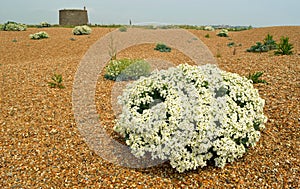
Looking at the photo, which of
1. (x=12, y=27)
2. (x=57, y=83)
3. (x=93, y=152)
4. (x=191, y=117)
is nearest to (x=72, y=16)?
(x=12, y=27)

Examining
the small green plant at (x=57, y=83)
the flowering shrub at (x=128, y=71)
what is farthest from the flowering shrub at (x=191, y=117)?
the small green plant at (x=57, y=83)

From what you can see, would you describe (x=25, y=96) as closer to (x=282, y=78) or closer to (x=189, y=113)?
(x=189, y=113)

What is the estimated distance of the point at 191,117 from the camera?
3.96 meters

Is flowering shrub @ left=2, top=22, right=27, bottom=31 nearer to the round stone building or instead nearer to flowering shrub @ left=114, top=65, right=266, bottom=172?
the round stone building

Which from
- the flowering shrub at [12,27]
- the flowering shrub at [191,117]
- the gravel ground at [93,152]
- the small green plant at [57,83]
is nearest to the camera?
the flowering shrub at [191,117]

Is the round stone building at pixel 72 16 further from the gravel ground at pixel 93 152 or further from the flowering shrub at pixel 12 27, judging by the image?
the gravel ground at pixel 93 152

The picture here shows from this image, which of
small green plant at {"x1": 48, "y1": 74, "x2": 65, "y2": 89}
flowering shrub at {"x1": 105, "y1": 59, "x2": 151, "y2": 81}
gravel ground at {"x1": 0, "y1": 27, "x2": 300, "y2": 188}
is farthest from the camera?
flowering shrub at {"x1": 105, "y1": 59, "x2": 151, "y2": 81}

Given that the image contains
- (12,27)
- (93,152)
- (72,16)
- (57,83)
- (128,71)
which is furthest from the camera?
(72,16)

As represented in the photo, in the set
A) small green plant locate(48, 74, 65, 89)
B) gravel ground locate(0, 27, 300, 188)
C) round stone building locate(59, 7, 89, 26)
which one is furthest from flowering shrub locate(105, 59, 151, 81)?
round stone building locate(59, 7, 89, 26)

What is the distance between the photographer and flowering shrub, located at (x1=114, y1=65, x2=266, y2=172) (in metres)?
3.91

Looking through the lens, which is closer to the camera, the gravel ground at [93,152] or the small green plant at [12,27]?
the gravel ground at [93,152]

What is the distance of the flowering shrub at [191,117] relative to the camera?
3912 millimetres

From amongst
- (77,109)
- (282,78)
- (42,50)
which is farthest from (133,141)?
(42,50)

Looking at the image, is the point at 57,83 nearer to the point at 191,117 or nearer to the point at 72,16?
the point at 191,117
